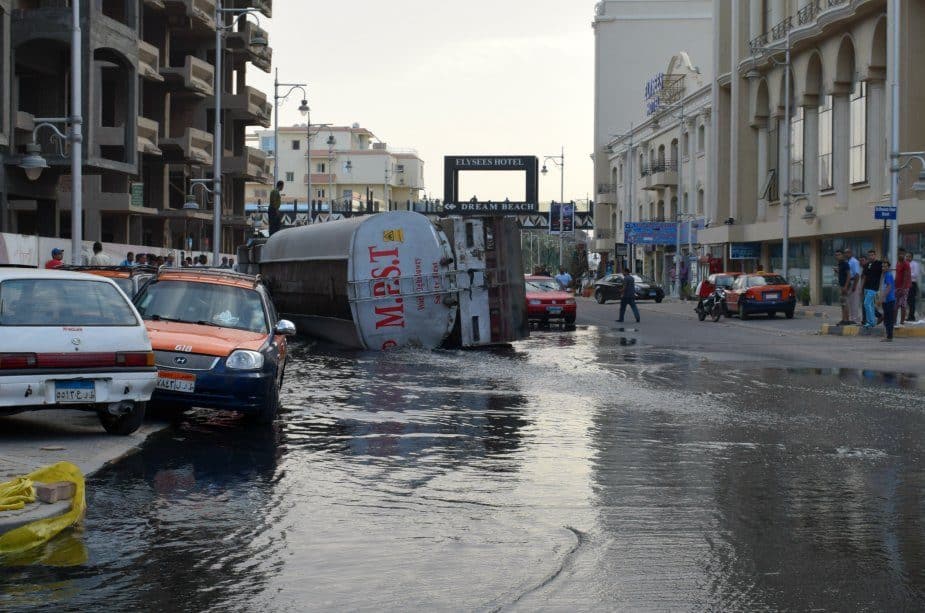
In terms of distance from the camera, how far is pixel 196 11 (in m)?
53.7

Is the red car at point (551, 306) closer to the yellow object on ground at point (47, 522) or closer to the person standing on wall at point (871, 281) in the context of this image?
the person standing on wall at point (871, 281)

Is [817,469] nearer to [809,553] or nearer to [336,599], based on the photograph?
[809,553]

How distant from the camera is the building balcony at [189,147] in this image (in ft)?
177

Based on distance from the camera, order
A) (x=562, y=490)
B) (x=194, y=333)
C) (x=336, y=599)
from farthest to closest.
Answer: (x=194, y=333) < (x=562, y=490) < (x=336, y=599)

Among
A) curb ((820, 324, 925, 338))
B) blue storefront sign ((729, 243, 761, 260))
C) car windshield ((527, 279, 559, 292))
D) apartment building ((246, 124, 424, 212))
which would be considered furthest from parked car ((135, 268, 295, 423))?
apartment building ((246, 124, 424, 212))

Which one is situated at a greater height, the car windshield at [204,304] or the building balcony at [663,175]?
the building balcony at [663,175]

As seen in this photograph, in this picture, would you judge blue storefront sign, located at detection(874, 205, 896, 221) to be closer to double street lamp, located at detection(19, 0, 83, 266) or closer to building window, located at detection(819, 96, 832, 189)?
double street lamp, located at detection(19, 0, 83, 266)

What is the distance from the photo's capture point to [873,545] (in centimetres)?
733

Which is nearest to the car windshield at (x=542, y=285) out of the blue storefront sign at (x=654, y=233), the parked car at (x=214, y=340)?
the parked car at (x=214, y=340)

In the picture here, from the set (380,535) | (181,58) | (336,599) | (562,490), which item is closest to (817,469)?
(562,490)

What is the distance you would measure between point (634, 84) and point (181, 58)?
55605 mm

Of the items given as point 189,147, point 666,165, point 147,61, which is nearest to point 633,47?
point 666,165

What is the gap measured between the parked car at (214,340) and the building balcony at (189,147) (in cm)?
3986

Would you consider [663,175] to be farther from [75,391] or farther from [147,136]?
[75,391]
